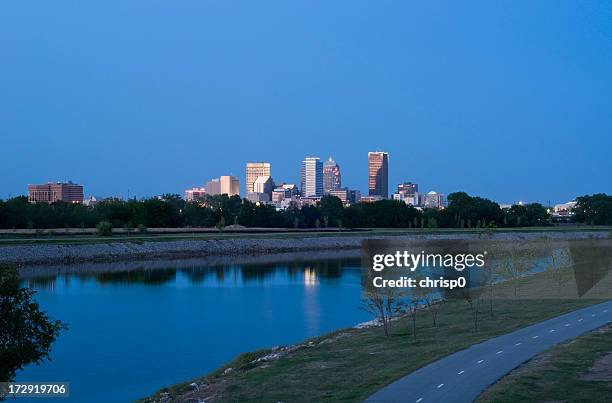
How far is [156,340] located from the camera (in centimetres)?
2533

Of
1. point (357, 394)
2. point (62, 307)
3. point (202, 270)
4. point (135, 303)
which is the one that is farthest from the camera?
point (202, 270)

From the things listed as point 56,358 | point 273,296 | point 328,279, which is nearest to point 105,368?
point 56,358

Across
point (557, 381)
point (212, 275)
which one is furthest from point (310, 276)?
point (557, 381)

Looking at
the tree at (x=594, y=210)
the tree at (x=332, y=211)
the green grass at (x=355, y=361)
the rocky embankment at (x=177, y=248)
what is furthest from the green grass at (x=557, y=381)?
the tree at (x=594, y=210)

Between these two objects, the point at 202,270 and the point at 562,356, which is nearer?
the point at 562,356

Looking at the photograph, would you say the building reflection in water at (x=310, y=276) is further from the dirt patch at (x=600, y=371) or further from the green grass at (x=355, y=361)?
the dirt patch at (x=600, y=371)

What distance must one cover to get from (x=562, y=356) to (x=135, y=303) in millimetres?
23701

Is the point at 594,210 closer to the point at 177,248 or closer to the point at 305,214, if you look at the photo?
the point at 305,214

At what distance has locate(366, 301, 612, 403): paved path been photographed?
13.0 meters

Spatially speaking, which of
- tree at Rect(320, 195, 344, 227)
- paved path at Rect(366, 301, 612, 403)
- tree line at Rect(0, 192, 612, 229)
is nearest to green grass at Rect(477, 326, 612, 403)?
paved path at Rect(366, 301, 612, 403)

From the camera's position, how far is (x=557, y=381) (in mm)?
13906

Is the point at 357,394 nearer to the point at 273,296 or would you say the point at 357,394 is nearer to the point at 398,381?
the point at 398,381

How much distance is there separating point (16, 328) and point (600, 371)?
10.9 metres

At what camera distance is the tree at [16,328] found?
10820mm
